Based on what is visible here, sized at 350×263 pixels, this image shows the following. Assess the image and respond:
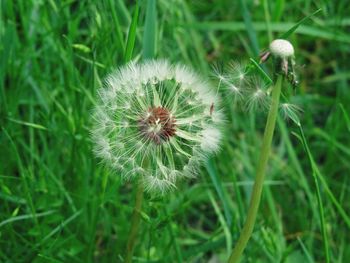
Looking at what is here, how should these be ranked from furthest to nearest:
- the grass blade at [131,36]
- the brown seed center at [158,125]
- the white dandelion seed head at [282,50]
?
the grass blade at [131,36]
the brown seed center at [158,125]
the white dandelion seed head at [282,50]

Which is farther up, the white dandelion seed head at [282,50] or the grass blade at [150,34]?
the grass blade at [150,34]

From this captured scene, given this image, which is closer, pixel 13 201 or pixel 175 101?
pixel 175 101

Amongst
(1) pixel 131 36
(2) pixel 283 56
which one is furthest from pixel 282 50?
(1) pixel 131 36

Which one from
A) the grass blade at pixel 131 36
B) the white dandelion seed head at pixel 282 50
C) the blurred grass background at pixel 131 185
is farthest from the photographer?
the blurred grass background at pixel 131 185

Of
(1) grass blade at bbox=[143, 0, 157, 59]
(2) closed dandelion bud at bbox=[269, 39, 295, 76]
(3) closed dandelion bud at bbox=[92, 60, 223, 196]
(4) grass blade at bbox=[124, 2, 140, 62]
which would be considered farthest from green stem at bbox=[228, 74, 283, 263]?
(1) grass blade at bbox=[143, 0, 157, 59]

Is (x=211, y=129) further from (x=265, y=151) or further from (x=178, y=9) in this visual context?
(x=178, y=9)

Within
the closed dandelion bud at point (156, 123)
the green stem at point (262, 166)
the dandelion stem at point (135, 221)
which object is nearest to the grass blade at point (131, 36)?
the closed dandelion bud at point (156, 123)

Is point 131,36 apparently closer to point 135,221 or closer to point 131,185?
point 135,221

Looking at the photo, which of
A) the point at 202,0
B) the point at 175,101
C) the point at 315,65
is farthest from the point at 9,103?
the point at 315,65

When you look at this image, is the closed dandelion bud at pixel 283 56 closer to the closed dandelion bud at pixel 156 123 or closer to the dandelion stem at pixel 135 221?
the closed dandelion bud at pixel 156 123
